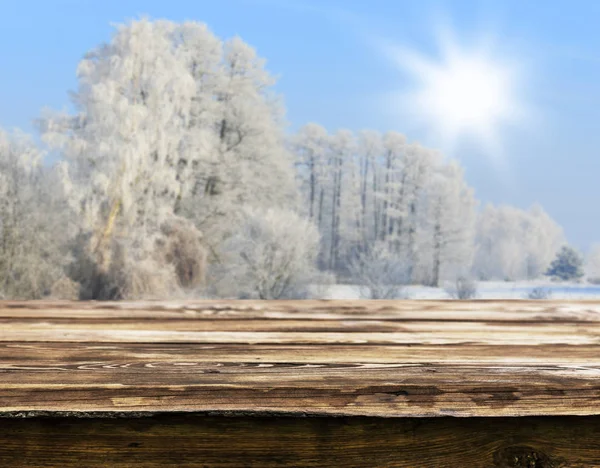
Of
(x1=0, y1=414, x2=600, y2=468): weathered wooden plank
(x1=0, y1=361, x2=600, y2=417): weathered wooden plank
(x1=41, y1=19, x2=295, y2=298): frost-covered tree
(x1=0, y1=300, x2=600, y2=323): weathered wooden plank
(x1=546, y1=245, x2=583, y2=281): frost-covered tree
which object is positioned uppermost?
(x1=41, y1=19, x2=295, y2=298): frost-covered tree

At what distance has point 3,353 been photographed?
2.54 ft

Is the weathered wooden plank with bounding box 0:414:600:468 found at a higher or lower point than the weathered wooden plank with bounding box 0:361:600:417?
lower

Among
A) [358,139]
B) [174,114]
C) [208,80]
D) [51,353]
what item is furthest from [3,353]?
[358,139]

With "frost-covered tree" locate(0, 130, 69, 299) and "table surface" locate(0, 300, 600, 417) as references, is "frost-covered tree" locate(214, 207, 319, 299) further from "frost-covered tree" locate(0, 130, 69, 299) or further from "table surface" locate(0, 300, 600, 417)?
"table surface" locate(0, 300, 600, 417)

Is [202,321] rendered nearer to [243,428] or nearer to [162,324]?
[162,324]

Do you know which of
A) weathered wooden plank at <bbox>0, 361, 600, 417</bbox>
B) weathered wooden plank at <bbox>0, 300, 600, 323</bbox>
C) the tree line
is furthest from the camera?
the tree line

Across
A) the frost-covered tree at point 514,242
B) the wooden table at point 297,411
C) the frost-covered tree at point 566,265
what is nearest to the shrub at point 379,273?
the frost-covered tree at point 514,242

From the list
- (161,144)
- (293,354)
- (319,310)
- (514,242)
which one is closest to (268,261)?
(161,144)

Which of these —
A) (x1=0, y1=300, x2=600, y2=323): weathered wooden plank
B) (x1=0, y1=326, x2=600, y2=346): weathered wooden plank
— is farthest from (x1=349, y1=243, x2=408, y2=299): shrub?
(x1=0, y1=326, x2=600, y2=346): weathered wooden plank

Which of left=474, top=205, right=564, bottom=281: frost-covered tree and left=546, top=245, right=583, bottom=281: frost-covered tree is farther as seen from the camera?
left=474, top=205, right=564, bottom=281: frost-covered tree

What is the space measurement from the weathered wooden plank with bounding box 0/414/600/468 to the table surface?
0.03 m

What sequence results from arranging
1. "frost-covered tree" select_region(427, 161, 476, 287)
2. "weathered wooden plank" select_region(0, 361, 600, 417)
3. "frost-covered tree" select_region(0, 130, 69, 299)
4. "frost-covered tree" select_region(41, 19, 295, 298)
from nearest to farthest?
"weathered wooden plank" select_region(0, 361, 600, 417)
"frost-covered tree" select_region(0, 130, 69, 299)
"frost-covered tree" select_region(41, 19, 295, 298)
"frost-covered tree" select_region(427, 161, 476, 287)

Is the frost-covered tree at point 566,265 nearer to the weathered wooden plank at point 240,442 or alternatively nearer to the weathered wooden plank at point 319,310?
the weathered wooden plank at point 319,310

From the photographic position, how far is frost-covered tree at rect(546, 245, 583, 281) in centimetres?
967
